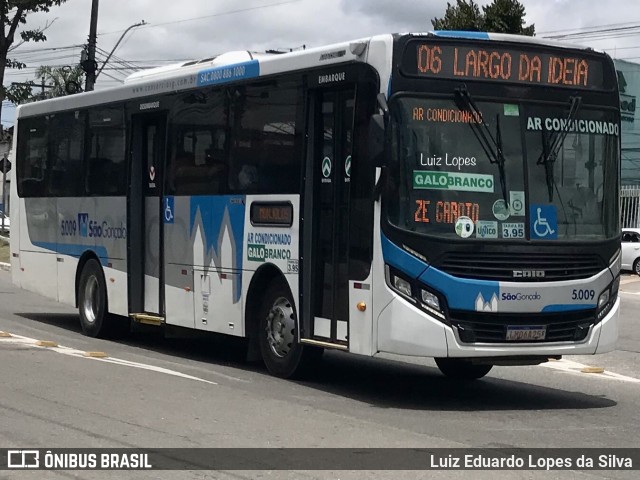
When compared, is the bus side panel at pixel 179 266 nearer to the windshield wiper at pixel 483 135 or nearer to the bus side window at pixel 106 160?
the bus side window at pixel 106 160

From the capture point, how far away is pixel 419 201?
10.7 meters

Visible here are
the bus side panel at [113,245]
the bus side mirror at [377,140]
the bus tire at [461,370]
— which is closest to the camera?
the bus side mirror at [377,140]

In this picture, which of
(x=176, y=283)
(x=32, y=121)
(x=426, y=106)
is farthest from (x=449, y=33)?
(x=32, y=121)

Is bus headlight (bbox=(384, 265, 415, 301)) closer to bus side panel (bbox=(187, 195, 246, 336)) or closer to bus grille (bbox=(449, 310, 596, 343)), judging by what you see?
bus grille (bbox=(449, 310, 596, 343))

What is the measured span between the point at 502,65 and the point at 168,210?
17.5 ft

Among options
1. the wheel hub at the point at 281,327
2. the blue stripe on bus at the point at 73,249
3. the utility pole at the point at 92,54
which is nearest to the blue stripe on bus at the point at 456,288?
the wheel hub at the point at 281,327

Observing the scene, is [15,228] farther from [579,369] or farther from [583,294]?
[583,294]

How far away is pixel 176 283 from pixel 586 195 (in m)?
5.56

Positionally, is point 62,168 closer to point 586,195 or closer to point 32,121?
point 32,121

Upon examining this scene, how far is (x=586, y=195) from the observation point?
1129 cm

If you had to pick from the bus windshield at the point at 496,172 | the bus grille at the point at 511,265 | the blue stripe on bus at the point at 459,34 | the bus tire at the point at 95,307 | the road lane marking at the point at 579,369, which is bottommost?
the road lane marking at the point at 579,369

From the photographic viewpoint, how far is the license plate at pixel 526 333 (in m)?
10.8

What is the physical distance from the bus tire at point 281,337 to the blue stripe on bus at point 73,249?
441cm

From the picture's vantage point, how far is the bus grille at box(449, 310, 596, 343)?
10.7m
